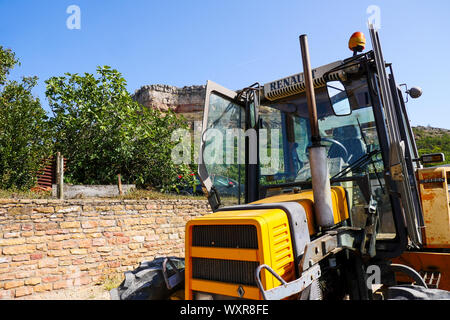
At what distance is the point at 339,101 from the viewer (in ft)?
11.2

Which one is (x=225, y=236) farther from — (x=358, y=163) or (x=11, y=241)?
(x=11, y=241)

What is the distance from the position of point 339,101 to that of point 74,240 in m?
6.04

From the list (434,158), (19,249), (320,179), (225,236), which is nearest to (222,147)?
(320,179)

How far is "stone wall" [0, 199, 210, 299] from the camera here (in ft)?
19.8

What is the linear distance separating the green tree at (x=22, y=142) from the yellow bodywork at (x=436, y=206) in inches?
379

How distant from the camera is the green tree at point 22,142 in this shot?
9.01 metres

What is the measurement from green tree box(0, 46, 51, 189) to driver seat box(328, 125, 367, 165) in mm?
8867

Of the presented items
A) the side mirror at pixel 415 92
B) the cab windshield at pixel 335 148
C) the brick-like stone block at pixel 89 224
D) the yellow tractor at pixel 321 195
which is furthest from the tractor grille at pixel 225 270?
the brick-like stone block at pixel 89 224

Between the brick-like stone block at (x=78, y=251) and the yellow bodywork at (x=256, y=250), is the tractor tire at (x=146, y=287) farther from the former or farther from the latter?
the brick-like stone block at (x=78, y=251)

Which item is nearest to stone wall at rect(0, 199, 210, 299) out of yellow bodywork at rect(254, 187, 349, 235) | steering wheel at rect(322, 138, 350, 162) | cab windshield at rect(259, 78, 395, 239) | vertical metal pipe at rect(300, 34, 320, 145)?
cab windshield at rect(259, 78, 395, 239)

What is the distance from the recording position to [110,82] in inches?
419

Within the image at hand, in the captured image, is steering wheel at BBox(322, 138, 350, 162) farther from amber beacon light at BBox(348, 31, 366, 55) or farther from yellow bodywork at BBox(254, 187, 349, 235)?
amber beacon light at BBox(348, 31, 366, 55)
